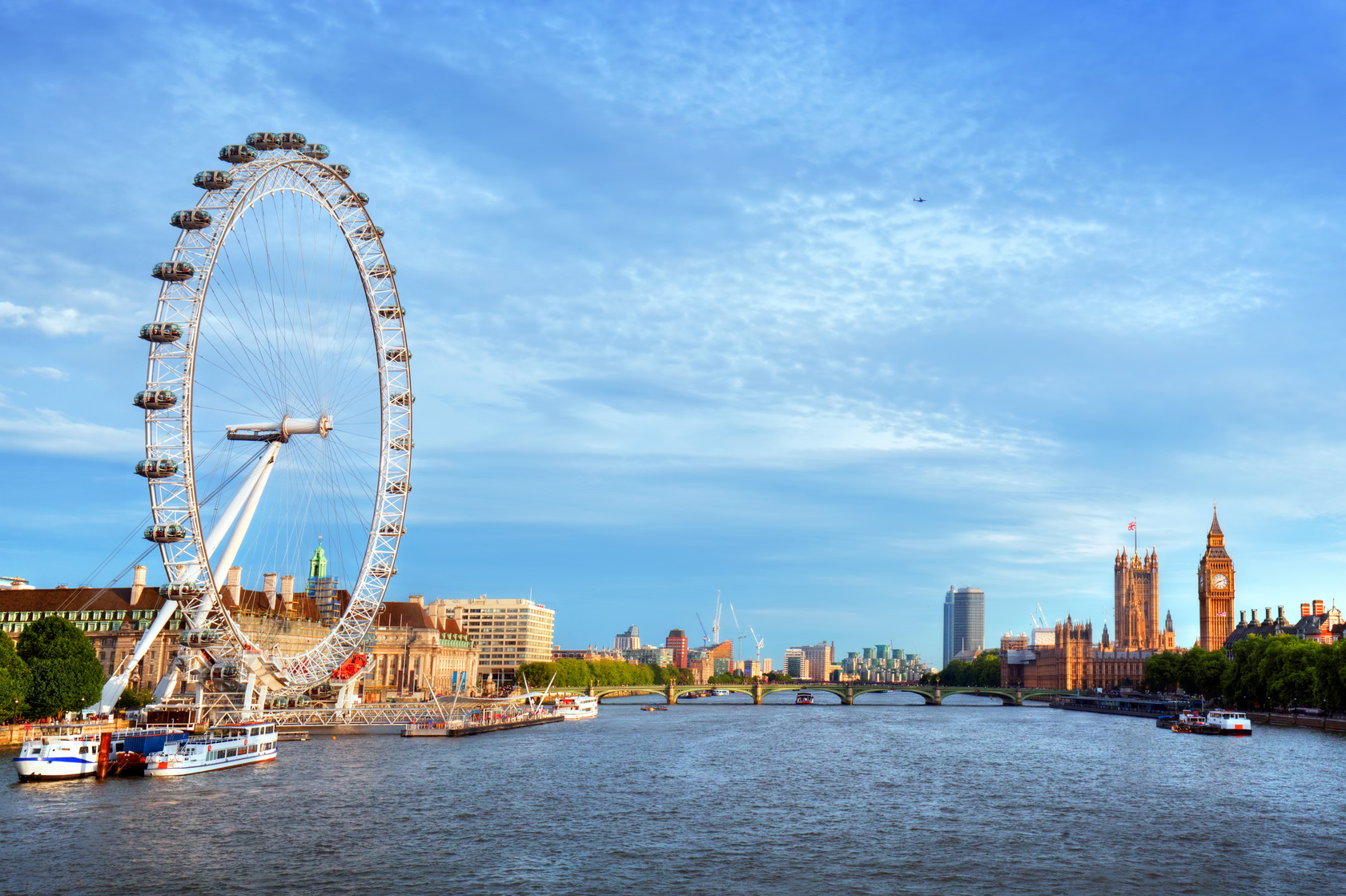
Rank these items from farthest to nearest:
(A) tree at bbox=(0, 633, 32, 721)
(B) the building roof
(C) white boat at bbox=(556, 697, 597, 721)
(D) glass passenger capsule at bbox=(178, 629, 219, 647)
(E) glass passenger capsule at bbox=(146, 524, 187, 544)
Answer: (C) white boat at bbox=(556, 697, 597, 721) < (B) the building roof < (D) glass passenger capsule at bbox=(178, 629, 219, 647) < (E) glass passenger capsule at bbox=(146, 524, 187, 544) < (A) tree at bbox=(0, 633, 32, 721)

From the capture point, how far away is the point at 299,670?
105625 mm

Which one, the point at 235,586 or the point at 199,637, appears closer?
the point at 199,637

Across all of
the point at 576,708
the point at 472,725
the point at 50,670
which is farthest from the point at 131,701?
the point at 576,708

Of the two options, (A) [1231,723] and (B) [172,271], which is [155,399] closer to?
(B) [172,271]

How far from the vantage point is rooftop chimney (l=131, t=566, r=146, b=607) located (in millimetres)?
149750

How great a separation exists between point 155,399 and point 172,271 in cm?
956

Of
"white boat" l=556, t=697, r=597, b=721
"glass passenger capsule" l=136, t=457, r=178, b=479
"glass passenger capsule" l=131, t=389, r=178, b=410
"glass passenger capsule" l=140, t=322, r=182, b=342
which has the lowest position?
"white boat" l=556, t=697, r=597, b=721

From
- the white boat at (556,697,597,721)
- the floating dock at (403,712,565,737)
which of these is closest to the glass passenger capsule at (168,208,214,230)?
the floating dock at (403,712,565,737)

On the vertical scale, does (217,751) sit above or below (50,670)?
below

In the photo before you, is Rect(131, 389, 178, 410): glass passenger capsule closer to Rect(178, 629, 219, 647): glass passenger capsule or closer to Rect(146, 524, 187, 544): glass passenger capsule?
Rect(146, 524, 187, 544): glass passenger capsule

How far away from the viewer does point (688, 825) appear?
61.3 meters

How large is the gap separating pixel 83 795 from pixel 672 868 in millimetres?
37591

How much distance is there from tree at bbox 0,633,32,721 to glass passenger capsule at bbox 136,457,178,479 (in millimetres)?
16173

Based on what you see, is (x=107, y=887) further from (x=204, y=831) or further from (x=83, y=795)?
(x=83, y=795)
